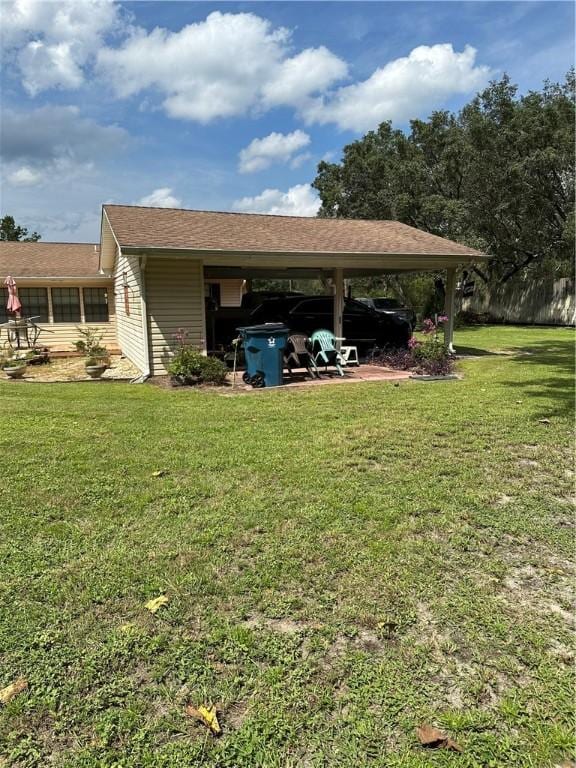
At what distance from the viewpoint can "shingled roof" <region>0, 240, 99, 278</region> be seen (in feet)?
54.2

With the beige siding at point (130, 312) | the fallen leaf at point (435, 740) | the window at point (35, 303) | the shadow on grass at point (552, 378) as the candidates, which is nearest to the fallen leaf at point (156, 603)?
the fallen leaf at point (435, 740)

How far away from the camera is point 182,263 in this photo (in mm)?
10852

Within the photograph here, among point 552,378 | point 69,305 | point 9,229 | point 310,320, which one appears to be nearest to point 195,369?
point 310,320

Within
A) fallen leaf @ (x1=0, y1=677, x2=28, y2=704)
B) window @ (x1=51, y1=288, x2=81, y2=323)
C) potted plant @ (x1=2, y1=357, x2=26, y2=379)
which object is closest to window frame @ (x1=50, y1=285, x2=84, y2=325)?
window @ (x1=51, y1=288, x2=81, y2=323)

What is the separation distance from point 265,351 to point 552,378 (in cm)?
544

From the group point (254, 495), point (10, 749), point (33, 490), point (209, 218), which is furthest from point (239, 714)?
point (209, 218)

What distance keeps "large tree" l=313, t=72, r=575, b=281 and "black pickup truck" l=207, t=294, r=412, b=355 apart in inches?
497

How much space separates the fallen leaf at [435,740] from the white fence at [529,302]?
83.0ft

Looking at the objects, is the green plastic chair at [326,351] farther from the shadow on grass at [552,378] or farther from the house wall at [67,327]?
the house wall at [67,327]

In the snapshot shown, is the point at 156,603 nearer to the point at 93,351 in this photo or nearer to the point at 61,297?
the point at 93,351

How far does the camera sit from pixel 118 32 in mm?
9781

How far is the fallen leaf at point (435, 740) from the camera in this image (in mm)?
1843

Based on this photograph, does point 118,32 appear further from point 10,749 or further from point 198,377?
point 10,749

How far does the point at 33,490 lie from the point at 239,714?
2.89 meters
